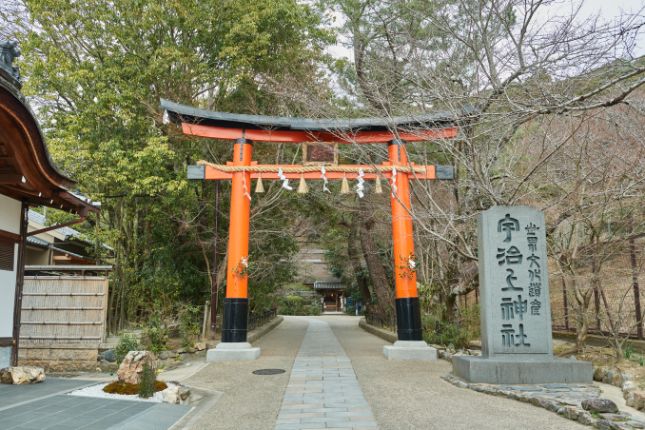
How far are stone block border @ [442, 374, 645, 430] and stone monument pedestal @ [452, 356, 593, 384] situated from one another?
0.52ft

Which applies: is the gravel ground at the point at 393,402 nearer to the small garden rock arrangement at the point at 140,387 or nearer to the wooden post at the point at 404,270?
→ the small garden rock arrangement at the point at 140,387

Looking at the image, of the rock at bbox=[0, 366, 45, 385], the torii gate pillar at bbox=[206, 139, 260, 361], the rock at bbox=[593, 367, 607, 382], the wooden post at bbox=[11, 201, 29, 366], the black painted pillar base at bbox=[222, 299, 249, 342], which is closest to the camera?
the rock at bbox=[0, 366, 45, 385]

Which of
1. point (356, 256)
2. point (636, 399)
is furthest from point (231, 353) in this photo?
point (356, 256)

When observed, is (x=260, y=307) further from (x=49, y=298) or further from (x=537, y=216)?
(x=537, y=216)

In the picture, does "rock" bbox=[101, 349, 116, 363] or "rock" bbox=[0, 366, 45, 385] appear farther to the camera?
"rock" bbox=[101, 349, 116, 363]

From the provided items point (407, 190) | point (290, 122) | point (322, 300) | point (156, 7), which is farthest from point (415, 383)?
point (322, 300)

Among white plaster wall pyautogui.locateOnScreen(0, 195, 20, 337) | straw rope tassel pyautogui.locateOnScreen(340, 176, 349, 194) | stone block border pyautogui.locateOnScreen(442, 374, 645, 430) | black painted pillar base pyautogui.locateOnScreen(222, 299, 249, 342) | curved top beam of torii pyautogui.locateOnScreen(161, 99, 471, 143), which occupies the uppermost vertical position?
curved top beam of torii pyautogui.locateOnScreen(161, 99, 471, 143)

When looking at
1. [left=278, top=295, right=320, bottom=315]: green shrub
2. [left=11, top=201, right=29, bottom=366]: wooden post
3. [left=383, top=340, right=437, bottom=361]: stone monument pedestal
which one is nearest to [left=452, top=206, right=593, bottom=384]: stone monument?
[left=383, top=340, right=437, bottom=361]: stone monument pedestal

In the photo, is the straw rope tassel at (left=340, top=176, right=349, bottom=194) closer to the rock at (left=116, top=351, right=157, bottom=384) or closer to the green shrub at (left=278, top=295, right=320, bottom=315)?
the rock at (left=116, top=351, right=157, bottom=384)

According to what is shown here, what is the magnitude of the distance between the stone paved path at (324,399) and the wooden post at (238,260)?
1.66 metres

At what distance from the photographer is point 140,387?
21.6 feet

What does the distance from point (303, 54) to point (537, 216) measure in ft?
33.1

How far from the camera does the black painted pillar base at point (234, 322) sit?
35.3 feet

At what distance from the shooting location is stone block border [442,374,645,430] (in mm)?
4859
